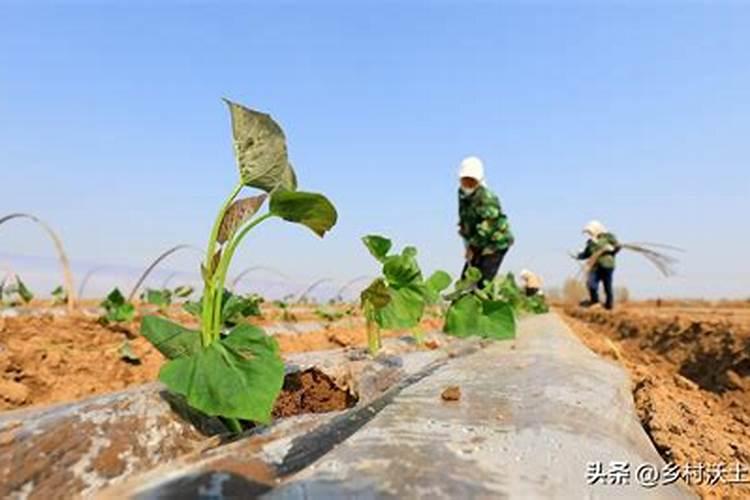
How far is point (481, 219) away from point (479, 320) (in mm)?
3615

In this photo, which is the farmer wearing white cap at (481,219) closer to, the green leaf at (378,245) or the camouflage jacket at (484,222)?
the camouflage jacket at (484,222)

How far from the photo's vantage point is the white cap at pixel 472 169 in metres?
6.40

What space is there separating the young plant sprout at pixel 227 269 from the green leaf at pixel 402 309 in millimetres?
927

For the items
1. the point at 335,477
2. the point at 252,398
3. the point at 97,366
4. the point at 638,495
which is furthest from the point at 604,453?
the point at 97,366

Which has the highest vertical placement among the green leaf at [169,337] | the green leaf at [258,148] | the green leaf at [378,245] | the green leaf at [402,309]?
the green leaf at [258,148]

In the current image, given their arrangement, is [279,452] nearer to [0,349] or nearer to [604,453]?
[604,453]

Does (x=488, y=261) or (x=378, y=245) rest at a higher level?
(x=378, y=245)

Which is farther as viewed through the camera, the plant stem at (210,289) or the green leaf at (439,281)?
the green leaf at (439,281)

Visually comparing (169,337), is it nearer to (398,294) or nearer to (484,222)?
(398,294)

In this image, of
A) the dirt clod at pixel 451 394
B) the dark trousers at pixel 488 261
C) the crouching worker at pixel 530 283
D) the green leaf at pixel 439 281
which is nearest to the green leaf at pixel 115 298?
the green leaf at pixel 439 281

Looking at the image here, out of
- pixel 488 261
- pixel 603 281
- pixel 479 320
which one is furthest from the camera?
pixel 603 281

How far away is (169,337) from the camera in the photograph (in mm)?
1772

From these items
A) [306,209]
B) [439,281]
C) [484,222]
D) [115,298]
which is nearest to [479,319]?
[439,281]

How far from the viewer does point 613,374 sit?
8.21ft
